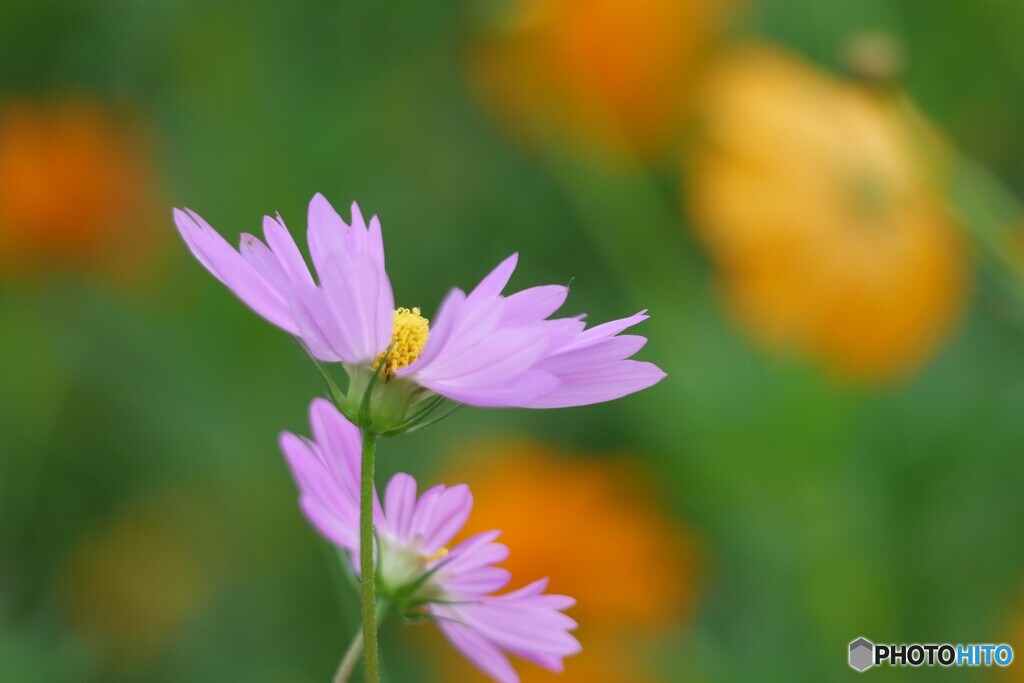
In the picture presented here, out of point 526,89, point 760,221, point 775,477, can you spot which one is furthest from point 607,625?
point 526,89

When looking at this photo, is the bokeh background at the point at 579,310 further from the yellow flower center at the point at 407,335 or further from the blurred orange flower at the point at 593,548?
the yellow flower center at the point at 407,335

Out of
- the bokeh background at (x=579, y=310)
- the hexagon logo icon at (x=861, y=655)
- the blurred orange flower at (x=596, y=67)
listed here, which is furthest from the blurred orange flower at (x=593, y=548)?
the blurred orange flower at (x=596, y=67)

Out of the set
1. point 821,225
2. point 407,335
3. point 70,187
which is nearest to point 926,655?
point 821,225

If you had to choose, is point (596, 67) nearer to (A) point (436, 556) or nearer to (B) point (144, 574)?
(B) point (144, 574)

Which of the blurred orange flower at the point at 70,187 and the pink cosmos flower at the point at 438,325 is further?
the blurred orange flower at the point at 70,187

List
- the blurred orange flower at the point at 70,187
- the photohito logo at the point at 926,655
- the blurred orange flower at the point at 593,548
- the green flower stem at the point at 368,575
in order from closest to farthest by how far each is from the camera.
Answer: the green flower stem at the point at 368,575 < the photohito logo at the point at 926,655 < the blurred orange flower at the point at 593,548 < the blurred orange flower at the point at 70,187

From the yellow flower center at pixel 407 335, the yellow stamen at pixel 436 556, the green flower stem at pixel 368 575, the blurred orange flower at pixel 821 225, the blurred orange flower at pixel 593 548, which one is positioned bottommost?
the green flower stem at pixel 368 575

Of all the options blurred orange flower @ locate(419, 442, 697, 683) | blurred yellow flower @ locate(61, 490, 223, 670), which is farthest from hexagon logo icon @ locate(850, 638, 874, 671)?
blurred yellow flower @ locate(61, 490, 223, 670)

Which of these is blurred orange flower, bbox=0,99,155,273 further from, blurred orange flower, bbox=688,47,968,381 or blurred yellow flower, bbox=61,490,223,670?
blurred orange flower, bbox=688,47,968,381
